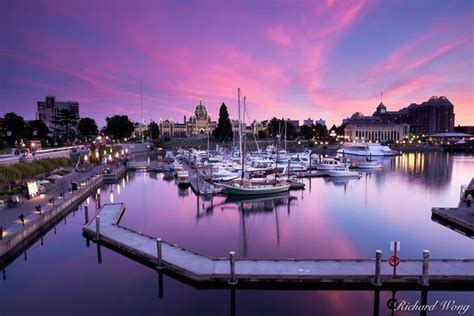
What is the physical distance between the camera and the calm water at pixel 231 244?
15000 millimetres

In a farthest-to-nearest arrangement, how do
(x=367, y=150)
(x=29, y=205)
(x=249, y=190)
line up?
(x=367, y=150), (x=249, y=190), (x=29, y=205)

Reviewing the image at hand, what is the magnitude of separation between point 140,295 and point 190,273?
8.31 feet

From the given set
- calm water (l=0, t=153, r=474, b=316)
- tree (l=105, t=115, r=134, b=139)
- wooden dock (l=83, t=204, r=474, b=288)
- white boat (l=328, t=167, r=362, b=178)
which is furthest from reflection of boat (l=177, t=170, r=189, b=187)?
tree (l=105, t=115, r=134, b=139)

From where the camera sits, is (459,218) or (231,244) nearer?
(231,244)

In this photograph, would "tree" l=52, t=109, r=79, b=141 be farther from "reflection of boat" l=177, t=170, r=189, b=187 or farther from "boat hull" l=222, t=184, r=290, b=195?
"boat hull" l=222, t=184, r=290, b=195

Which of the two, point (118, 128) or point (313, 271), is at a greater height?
point (118, 128)

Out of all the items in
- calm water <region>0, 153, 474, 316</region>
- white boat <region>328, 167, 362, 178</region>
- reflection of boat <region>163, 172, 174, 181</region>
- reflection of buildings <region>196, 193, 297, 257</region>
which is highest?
white boat <region>328, 167, 362, 178</region>

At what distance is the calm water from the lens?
15.0 m

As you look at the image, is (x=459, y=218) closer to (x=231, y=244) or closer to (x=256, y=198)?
(x=231, y=244)

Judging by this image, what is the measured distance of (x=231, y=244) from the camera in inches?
917

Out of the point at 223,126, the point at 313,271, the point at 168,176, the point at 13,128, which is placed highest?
the point at 223,126

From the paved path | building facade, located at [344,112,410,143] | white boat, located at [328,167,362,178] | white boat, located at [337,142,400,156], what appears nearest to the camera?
the paved path

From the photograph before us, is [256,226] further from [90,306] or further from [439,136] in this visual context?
[439,136]

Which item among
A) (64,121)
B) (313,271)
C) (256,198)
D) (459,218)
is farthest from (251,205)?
(64,121)
